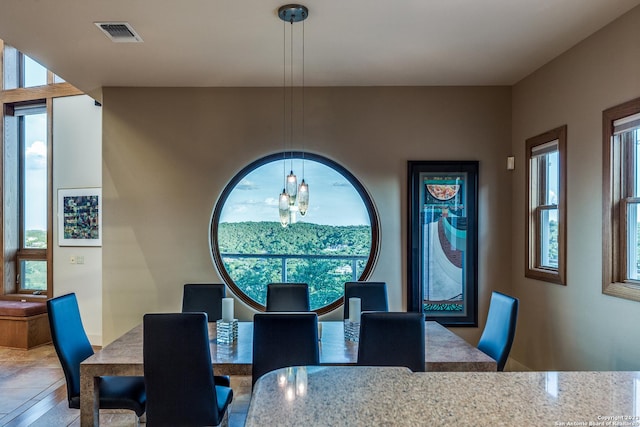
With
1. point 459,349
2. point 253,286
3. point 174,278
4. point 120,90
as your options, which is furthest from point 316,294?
point 120,90

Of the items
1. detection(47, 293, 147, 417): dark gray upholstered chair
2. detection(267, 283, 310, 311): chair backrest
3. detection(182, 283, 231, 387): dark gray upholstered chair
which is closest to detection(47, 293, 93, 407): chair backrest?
detection(47, 293, 147, 417): dark gray upholstered chair

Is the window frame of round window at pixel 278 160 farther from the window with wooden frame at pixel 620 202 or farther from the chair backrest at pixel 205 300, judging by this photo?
the window with wooden frame at pixel 620 202

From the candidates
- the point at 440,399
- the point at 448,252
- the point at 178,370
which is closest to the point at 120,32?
the point at 178,370

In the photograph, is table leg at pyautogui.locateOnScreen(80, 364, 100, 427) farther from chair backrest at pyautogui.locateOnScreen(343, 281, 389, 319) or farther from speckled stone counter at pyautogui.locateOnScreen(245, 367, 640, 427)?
chair backrest at pyautogui.locateOnScreen(343, 281, 389, 319)

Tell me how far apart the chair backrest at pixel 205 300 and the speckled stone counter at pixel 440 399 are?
2400mm

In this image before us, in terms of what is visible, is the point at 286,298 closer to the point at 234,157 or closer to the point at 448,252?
the point at 234,157

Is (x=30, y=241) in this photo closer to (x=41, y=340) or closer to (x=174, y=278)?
(x=41, y=340)

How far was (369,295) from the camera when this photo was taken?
11.8 feet

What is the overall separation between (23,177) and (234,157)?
3.51 meters

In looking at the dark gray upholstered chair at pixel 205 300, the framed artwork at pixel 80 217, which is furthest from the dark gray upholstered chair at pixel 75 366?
the framed artwork at pixel 80 217

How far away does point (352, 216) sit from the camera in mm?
4621

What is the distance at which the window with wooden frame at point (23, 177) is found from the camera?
5.66 metres

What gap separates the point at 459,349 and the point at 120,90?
3.99 metres

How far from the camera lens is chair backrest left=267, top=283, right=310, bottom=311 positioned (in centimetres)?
354
